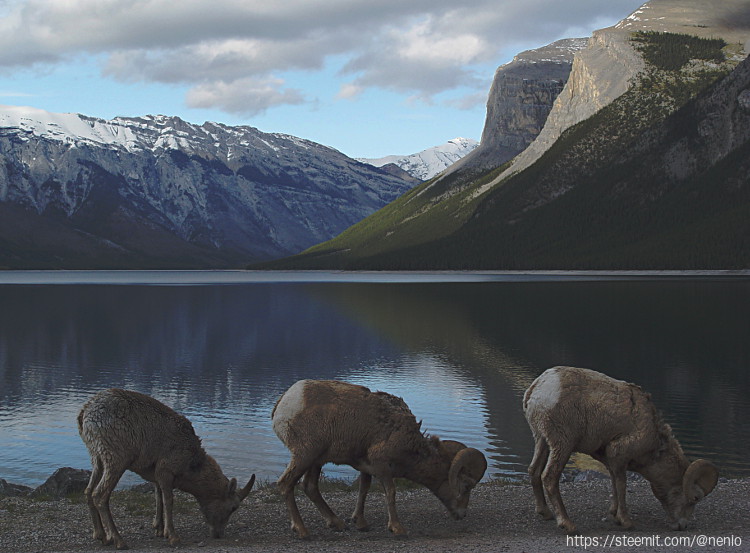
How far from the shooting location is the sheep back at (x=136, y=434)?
61.1ft

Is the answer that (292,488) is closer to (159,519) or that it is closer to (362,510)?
(362,510)

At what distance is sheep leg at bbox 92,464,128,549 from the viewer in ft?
60.4

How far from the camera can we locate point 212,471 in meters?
19.8

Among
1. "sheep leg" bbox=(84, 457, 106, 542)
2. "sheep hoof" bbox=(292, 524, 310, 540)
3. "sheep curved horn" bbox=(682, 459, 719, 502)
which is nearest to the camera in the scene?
"sheep leg" bbox=(84, 457, 106, 542)

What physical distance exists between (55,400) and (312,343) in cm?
3523

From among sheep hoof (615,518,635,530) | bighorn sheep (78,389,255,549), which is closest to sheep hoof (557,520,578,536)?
sheep hoof (615,518,635,530)

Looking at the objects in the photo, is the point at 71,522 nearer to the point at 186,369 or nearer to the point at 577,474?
Result: the point at 577,474

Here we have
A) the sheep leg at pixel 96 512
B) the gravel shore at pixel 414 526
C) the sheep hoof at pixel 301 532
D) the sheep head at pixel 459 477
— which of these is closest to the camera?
the gravel shore at pixel 414 526

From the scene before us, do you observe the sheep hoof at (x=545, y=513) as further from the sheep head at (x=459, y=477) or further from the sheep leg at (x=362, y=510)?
the sheep leg at (x=362, y=510)

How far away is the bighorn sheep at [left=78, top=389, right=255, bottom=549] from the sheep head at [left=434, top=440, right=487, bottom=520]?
4.78m

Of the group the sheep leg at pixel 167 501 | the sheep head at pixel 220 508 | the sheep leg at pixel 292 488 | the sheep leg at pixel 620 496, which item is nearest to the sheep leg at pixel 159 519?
the sheep leg at pixel 167 501

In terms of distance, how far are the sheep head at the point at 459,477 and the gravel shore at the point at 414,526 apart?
539mm

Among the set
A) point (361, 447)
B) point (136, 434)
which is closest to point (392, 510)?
point (361, 447)

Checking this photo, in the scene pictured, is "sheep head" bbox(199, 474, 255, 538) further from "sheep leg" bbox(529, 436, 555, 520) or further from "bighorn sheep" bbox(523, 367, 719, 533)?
"bighorn sheep" bbox(523, 367, 719, 533)
